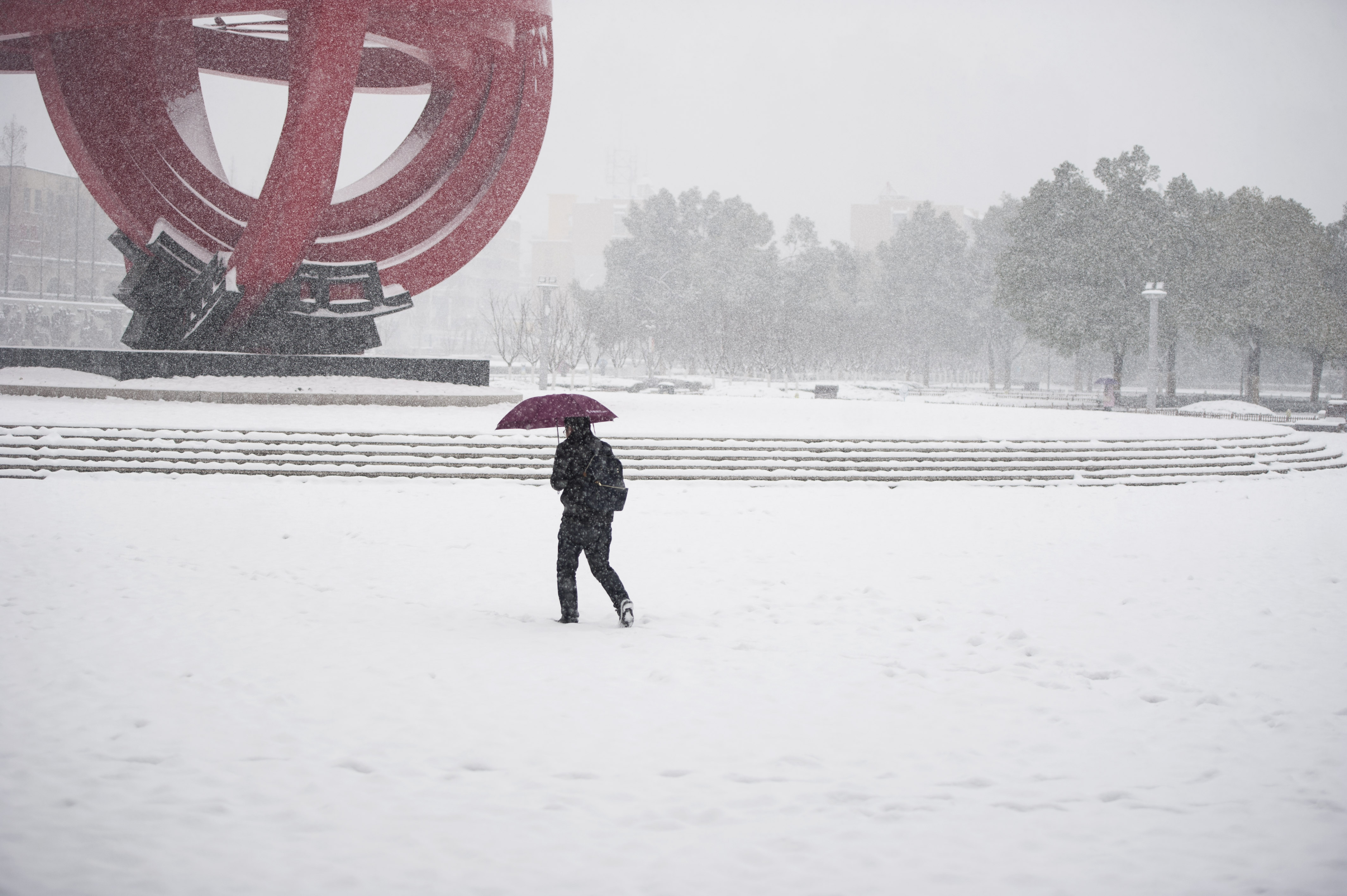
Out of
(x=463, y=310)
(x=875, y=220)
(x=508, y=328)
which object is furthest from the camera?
(x=875, y=220)

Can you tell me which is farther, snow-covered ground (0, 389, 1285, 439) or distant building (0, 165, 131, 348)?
distant building (0, 165, 131, 348)

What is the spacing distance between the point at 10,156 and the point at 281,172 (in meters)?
50.4

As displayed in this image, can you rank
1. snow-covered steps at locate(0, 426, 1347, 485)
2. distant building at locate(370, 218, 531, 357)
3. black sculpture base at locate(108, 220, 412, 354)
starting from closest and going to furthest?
snow-covered steps at locate(0, 426, 1347, 485)
black sculpture base at locate(108, 220, 412, 354)
distant building at locate(370, 218, 531, 357)

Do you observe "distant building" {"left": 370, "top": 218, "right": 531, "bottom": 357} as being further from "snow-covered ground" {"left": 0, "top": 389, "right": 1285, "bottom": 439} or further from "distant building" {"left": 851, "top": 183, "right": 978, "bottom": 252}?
"snow-covered ground" {"left": 0, "top": 389, "right": 1285, "bottom": 439}

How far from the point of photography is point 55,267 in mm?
62562

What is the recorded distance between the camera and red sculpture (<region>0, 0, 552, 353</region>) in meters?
16.5

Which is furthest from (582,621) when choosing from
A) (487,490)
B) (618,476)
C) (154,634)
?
(487,490)

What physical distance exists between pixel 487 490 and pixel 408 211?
9.17 metres

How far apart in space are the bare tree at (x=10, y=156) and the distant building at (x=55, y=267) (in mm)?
167

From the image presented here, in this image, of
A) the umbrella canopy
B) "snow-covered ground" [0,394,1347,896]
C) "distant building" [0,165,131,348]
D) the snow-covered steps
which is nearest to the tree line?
the snow-covered steps

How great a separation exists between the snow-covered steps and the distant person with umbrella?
690 centimetres

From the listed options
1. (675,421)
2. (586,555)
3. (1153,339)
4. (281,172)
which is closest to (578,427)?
(586,555)

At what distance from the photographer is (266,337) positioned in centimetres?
→ 1841

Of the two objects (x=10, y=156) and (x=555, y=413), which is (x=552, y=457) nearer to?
(x=555, y=413)
